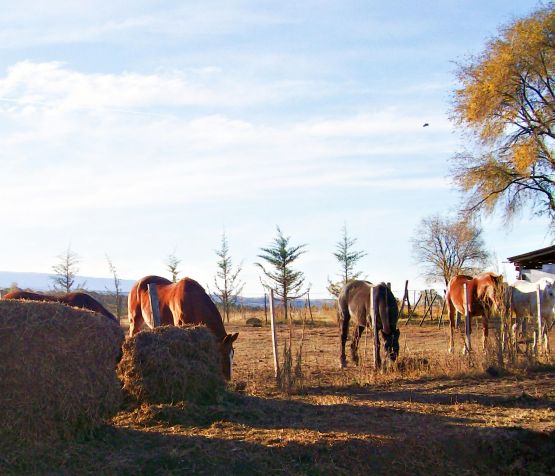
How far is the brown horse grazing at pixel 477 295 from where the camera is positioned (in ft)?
43.8

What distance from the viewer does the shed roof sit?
2416cm

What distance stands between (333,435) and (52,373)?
280cm

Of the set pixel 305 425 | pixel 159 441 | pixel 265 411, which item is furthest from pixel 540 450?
pixel 159 441

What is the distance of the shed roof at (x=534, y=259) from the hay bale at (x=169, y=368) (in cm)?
1910

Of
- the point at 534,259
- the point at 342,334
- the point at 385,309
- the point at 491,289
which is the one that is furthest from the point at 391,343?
the point at 534,259

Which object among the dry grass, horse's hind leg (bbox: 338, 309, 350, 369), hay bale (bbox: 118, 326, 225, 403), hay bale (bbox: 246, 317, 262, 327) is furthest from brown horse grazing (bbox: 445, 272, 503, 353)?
hay bale (bbox: 246, 317, 262, 327)

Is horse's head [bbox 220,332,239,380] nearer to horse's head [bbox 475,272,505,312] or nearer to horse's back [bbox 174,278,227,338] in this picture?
horse's back [bbox 174,278,227,338]

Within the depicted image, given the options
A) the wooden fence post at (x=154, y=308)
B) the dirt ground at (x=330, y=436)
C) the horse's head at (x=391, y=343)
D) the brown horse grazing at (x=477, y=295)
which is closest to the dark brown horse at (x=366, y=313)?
the horse's head at (x=391, y=343)

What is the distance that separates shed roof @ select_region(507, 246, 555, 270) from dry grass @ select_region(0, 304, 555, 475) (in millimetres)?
15079

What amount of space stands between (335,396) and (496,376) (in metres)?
3.44

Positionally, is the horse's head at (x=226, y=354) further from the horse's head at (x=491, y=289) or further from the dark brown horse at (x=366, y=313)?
the horse's head at (x=491, y=289)

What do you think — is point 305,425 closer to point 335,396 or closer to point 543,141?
point 335,396

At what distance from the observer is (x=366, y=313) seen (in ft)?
43.8

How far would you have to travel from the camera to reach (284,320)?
28.0 meters
